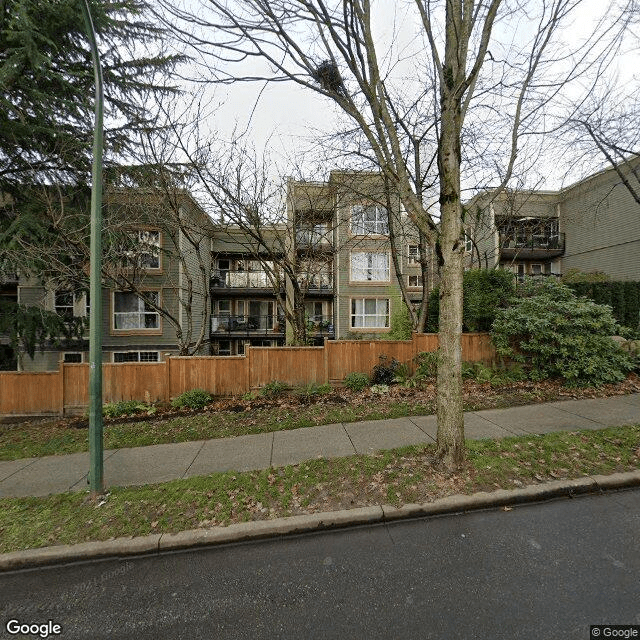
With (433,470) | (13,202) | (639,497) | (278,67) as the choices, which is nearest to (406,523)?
(433,470)

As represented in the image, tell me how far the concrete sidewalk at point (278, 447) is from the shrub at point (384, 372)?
238 centimetres

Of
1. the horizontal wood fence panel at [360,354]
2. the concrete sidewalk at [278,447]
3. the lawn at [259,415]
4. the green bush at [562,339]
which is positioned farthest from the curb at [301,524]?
the horizontal wood fence panel at [360,354]

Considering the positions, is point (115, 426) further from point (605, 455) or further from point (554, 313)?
point (554, 313)

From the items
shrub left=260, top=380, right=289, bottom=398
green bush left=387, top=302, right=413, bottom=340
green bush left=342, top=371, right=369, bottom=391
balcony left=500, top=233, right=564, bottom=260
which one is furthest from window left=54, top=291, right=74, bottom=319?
balcony left=500, top=233, right=564, bottom=260

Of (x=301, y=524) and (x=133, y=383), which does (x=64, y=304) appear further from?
(x=301, y=524)

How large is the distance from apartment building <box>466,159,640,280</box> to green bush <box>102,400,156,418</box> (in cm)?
1409

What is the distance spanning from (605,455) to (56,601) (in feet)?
21.6

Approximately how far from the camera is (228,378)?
843 centimetres

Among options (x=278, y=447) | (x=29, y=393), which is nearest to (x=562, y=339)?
(x=278, y=447)

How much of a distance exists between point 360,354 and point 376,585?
6.52m

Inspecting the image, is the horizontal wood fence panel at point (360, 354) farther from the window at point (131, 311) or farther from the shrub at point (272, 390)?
the window at point (131, 311)

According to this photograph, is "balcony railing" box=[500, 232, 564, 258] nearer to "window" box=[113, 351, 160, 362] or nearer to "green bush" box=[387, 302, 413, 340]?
"green bush" box=[387, 302, 413, 340]

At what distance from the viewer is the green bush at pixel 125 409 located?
7520mm

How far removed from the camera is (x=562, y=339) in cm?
760
